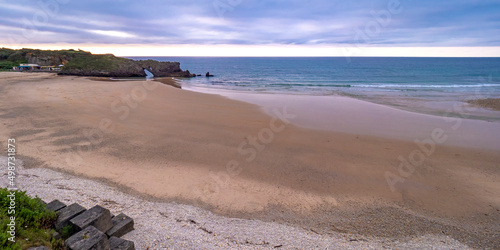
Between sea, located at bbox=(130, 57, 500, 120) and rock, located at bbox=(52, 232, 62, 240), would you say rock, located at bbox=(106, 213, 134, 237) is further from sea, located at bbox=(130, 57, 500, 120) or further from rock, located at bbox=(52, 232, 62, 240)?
sea, located at bbox=(130, 57, 500, 120)

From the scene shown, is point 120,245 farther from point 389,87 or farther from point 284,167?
point 389,87

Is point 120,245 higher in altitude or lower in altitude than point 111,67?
lower

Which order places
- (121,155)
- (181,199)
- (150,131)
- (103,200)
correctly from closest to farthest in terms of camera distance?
1. (103,200)
2. (181,199)
3. (121,155)
4. (150,131)

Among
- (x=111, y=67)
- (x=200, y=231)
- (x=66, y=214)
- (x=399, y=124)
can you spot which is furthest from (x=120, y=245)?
(x=111, y=67)

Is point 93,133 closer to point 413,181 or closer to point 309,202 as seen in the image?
point 309,202

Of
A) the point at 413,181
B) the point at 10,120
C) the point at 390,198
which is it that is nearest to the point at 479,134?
the point at 413,181

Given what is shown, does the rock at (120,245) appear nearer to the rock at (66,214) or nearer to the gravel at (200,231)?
the gravel at (200,231)

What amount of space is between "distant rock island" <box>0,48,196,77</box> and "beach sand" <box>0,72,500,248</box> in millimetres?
33967

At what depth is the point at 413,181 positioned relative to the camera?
752 centimetres

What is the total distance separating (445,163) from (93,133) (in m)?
14.0

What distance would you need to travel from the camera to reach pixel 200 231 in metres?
4.93

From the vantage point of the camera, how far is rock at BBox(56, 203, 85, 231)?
4.22 meters

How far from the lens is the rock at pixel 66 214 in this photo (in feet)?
13.8

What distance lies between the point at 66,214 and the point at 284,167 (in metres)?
5.87
